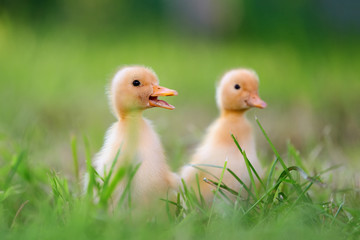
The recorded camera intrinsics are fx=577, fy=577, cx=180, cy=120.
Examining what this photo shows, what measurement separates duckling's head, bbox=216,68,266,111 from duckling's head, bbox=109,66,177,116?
49 cm

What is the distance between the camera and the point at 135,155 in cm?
225

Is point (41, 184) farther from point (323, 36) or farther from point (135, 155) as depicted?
point (323, 36)

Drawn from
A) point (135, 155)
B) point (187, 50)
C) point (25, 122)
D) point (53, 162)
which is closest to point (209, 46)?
point (187, 50)

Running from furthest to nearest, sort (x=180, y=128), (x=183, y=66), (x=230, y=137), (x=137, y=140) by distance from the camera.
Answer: (x=183, y=66)
(x=180, y=128)
(x=230, y=137)
(x=137, y=140)

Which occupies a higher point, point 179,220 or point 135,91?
point 135,91

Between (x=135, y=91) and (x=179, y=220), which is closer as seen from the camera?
(x=179, y=220)

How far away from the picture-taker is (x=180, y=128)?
4672mm

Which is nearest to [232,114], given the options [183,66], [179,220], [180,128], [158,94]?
[158,94]

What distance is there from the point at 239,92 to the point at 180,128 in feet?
6.26

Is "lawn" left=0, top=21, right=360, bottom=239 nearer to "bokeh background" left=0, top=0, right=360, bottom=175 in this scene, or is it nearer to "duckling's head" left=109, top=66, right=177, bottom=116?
"bokeh background" left=0, top=0, right=360, bottom=175

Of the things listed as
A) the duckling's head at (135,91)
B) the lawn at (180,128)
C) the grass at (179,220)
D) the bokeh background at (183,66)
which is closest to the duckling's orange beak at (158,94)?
the duckling's head at (135,91)

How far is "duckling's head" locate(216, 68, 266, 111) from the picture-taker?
2.80 metres

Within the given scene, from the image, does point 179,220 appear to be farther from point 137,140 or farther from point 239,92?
point 239,92

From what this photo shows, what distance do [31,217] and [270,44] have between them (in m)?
5.07
